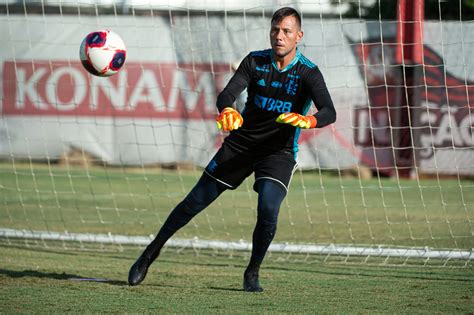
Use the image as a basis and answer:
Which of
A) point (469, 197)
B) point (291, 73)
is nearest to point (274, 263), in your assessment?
point (291, 73)

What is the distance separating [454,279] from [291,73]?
2324 mm

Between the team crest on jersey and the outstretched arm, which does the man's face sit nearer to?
the team crest on jersey

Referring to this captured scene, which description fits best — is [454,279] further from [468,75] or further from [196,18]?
[196,18]

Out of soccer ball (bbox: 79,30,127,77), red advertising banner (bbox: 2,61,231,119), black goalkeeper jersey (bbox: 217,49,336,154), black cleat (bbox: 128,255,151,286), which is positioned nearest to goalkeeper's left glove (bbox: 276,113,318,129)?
black goalkeeper jersey (bbox: 217,49,336,154)

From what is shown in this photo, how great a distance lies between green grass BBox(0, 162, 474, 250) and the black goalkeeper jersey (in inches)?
132

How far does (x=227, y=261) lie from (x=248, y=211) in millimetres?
4349

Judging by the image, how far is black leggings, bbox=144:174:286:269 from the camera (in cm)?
612

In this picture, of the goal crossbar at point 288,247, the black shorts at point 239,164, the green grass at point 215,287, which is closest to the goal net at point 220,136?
the goal crossbar at point 288,247

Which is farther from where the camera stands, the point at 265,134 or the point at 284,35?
the point at 265,134

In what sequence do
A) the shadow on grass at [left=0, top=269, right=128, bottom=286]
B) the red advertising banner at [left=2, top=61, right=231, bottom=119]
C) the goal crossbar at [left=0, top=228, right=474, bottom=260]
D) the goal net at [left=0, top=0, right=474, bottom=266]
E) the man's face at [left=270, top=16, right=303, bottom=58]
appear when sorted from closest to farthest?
the man's face at [left=270, top=16, right=303, bottom=58] → the shadow on grass at [left=0, top=269, right=128, bottom=286] → the goal crossbar at [left=0, top=228, right=474, bottom=260] → the goal net at [left=0, top=0, right=474, bottom=266] → the red advertising banner at [left=2, top=61, right=231, bottom=119]

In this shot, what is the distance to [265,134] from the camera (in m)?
6.29

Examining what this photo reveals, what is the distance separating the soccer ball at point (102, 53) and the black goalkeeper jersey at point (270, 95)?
4.50 feet

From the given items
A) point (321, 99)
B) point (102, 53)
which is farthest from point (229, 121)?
point (102, 53)

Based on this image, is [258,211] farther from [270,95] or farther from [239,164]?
[270,95]
